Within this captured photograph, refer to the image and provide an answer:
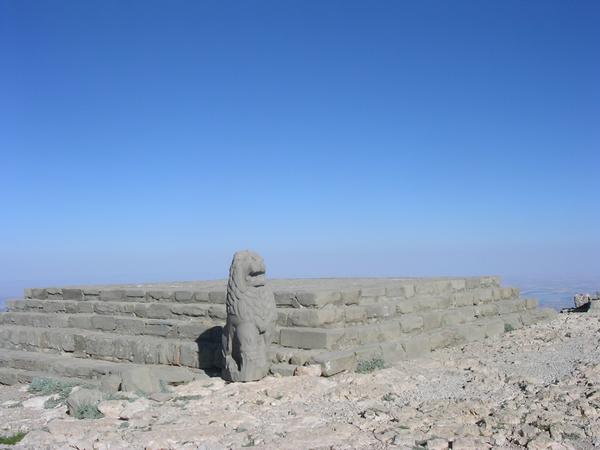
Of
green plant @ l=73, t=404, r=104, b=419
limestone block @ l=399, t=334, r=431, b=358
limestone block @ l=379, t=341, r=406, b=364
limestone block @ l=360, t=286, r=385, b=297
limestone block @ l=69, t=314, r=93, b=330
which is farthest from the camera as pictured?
limestone block @ l=69, t=314, r=93, b=330

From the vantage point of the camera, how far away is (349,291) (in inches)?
360

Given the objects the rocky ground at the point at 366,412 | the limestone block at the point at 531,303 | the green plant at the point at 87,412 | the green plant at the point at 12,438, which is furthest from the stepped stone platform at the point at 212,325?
the green plant at the point at 12,438

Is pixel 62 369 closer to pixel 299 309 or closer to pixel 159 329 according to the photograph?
pixel 159 329

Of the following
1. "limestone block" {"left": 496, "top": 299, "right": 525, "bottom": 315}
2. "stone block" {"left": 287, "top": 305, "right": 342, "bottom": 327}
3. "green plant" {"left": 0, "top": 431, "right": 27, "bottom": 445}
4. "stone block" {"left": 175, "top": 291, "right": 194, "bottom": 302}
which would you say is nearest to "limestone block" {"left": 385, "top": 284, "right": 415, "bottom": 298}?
"stone block" {"left": 287, "top": 305, "right": 342, "bottom": 327}

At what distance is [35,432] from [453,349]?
6.70 metres

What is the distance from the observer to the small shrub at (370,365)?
317 inches

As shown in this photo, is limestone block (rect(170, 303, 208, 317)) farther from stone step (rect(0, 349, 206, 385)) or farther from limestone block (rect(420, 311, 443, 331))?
limestone block (rect(420, 311, 443, 331))

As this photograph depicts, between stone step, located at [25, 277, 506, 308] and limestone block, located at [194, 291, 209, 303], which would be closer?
stone step, located at [25, 277, 506, 308]

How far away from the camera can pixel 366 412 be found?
5.90 m

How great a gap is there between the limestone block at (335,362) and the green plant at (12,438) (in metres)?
3.55

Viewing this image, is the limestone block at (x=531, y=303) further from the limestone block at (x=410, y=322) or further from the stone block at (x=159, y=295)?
the stone block at (x=159, y=295)

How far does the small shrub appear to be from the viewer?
317 inches

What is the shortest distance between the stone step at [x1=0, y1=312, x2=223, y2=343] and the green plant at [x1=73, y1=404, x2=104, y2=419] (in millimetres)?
2733

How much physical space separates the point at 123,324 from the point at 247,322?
3.72 meters
